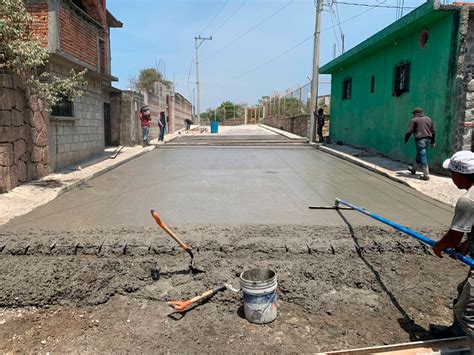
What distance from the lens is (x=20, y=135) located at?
25.1 ft

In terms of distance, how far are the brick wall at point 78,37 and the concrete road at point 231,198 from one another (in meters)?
3.34

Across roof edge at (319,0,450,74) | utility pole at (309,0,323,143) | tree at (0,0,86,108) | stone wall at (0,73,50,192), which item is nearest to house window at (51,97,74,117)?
stone wall at (0,73,50,192)

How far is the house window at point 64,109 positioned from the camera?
9.88 metres

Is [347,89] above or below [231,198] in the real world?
above

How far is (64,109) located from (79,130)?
3.37ft

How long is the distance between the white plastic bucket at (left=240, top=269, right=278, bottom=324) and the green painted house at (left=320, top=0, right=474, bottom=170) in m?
7.43

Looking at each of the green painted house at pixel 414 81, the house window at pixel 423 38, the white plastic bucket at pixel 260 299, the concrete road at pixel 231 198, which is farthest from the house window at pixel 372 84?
the white plastic bucket at pixel 260 299

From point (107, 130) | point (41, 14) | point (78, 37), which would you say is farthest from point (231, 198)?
point (107, 130)

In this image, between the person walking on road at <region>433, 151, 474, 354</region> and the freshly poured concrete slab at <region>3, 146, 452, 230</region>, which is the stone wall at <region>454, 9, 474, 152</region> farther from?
the person walking on road at <region>433, 151, 474, 354</region>

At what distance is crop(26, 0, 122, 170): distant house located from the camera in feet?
29.6

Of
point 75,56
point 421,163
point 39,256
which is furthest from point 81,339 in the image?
point 75,56

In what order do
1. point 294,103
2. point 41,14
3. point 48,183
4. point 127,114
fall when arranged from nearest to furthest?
point 48,183 < point 41,14 < point 127,114 < point 294,103

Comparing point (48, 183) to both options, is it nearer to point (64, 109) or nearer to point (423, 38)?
point (64, 109)

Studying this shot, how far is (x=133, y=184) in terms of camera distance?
8.50 m
